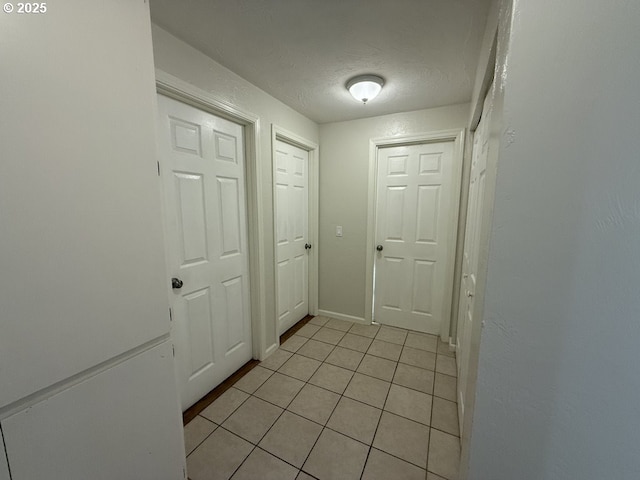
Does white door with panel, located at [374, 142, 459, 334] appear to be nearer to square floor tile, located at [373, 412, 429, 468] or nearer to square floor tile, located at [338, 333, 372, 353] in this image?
square floor tile, located at [338, 333, 372, 353]

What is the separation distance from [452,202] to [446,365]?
1430 millimetres

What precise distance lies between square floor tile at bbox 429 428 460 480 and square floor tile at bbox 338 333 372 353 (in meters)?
0.92

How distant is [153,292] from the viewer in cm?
92

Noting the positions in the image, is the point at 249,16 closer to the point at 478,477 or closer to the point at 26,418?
the point at 26,418

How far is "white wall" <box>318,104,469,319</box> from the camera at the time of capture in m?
2.50

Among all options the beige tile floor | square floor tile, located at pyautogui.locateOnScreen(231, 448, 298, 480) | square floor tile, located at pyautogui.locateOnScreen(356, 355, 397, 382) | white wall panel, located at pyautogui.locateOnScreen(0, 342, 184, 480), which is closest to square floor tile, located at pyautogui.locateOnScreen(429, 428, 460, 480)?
the beige tile floor

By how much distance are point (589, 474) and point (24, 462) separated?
5.04ft

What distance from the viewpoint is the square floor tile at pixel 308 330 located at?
2611 millimetres

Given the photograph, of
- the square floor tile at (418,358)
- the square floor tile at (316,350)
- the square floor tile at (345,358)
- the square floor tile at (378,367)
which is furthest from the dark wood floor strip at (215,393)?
the square floor tile at (418,358)

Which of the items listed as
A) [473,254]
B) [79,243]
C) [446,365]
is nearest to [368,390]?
[446,365]

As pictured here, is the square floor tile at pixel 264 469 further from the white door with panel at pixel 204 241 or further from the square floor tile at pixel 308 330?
the square floor tile at pixel 308 330

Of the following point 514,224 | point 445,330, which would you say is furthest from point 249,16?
point 445,330

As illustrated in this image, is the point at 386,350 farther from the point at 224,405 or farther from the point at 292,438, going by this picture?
→ the point at 224,405

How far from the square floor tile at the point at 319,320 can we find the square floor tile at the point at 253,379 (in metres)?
0.90
